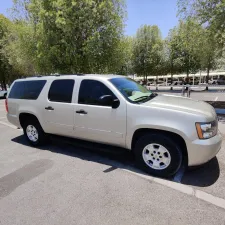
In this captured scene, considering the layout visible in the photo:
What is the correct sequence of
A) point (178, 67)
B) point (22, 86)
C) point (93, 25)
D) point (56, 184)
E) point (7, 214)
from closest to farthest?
point (7, 214) < point (56, 184) < point (22, 86) < point (93, 25) < point (178, 67)

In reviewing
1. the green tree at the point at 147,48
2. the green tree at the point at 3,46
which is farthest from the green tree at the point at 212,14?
the green tree at the point at 3,46

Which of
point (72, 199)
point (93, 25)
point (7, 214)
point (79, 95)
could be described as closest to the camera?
point (7, 214)

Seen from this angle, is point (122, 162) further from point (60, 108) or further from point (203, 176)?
point (60, 108)

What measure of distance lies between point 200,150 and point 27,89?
442 centimetres

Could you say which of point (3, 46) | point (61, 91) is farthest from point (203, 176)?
point (3, 46)

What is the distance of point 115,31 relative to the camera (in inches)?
538

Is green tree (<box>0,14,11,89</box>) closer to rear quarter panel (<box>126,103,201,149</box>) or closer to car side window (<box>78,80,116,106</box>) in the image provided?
car side window (<box>78,80,116,106</box>)

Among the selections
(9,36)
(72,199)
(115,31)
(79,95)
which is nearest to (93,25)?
(115,31)

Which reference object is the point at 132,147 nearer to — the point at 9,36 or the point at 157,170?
the point at 157,170

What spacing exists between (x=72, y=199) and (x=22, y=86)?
366 cm

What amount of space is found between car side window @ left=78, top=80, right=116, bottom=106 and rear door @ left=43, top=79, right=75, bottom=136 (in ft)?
0.92

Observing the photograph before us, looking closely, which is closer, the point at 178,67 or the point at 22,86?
the point at 22,86

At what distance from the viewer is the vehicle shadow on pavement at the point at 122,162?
331 cm

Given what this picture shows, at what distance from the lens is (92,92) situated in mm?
4023
